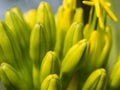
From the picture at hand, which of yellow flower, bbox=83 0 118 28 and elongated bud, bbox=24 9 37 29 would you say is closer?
yellow flower, bbox=83 0 118 28

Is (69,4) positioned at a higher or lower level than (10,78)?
higher

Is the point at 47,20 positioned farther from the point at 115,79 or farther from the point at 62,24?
the point at 115,79

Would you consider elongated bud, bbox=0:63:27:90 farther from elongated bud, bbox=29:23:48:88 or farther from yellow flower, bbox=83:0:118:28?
yellow flower, bbox=83:0:118:28

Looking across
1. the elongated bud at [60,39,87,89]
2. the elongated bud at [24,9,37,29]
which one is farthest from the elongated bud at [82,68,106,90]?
the elongated bud at [24,9,37,29]

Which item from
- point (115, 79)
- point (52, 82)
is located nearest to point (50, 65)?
point (52, 82)

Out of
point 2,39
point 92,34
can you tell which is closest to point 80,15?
point 92,34

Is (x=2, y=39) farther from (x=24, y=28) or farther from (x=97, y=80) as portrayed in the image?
(x=97, y=80)

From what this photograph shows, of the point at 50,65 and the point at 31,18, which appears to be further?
the point at 31,18
